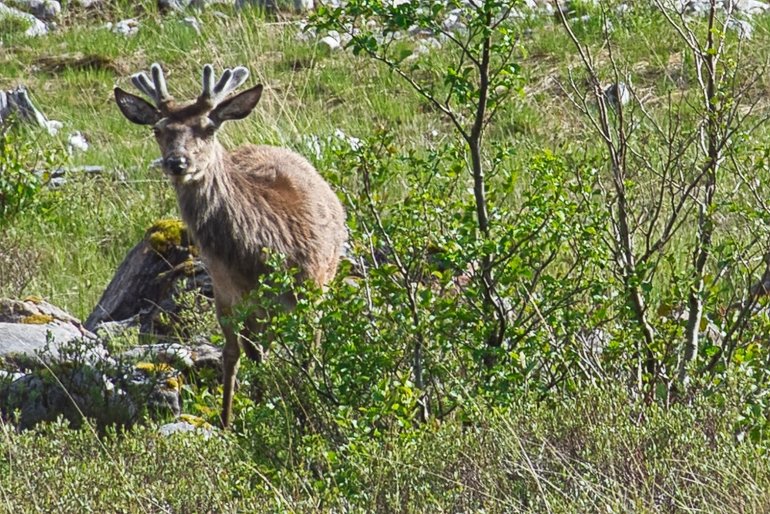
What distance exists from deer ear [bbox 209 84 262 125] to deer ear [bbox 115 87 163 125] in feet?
1.04

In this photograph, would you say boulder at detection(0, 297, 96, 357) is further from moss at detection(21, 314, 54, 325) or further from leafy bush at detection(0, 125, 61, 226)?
leafy bush at detection(0, 125, 61, 226)

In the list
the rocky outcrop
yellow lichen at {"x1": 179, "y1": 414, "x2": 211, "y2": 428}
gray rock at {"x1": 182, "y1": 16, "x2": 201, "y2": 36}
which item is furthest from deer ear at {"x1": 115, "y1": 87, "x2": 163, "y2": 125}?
gray rock at {"x1": 182, "y1": 16, "x2": 201, "y2": 36}

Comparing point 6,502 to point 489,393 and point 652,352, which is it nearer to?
point 489,393

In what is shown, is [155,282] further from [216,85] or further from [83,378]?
[83,378]

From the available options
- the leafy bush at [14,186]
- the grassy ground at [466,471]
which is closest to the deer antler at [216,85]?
the grassy ground at [466,471]

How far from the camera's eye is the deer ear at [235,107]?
8414 millimetres

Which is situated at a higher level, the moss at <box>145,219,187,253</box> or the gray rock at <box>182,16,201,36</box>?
the gray rock at <box>182,16,201,36</box>

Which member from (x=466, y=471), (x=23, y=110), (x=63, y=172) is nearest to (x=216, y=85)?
(x=466, y=471)

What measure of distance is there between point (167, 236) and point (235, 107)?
1.70 metres

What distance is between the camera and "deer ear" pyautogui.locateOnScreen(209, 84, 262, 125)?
841 cm

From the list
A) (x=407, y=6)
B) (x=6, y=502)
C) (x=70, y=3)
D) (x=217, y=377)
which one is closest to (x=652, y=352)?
(x=407, y=6)

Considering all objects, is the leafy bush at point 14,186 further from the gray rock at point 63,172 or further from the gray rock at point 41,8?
the gray rock at point 41,8

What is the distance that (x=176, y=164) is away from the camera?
26.3 feet

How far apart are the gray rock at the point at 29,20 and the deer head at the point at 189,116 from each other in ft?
32.1
